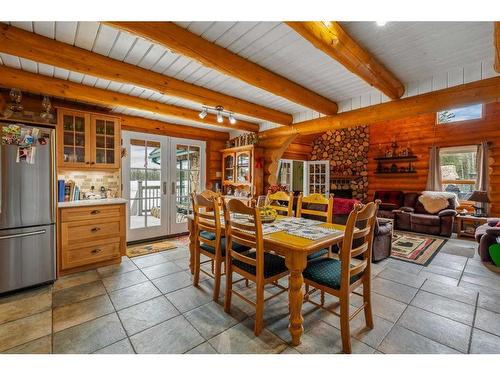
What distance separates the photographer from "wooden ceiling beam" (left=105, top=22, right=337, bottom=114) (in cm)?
163

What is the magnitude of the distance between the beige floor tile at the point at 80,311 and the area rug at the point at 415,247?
12.3 ft

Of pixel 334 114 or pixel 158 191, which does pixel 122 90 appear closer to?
pixel 158 191

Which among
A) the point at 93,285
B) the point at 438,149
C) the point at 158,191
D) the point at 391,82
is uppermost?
the point at 391,82

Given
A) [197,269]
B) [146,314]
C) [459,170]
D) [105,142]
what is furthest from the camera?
[459,170]

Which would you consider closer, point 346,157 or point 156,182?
point 156,182

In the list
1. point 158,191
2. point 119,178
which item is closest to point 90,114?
point 119,178

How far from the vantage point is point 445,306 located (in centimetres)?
212

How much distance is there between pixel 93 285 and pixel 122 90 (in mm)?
2433

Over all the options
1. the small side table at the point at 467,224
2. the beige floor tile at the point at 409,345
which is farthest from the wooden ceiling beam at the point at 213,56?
the small side table at the point at 467,224

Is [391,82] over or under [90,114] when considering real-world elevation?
over

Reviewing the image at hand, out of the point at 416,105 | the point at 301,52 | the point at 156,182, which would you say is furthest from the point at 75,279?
the point at 416,105

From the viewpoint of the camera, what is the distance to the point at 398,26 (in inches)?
70.6

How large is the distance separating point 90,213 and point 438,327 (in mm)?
3741

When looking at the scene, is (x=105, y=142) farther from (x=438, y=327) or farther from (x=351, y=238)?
A: (x=438, y=327)
